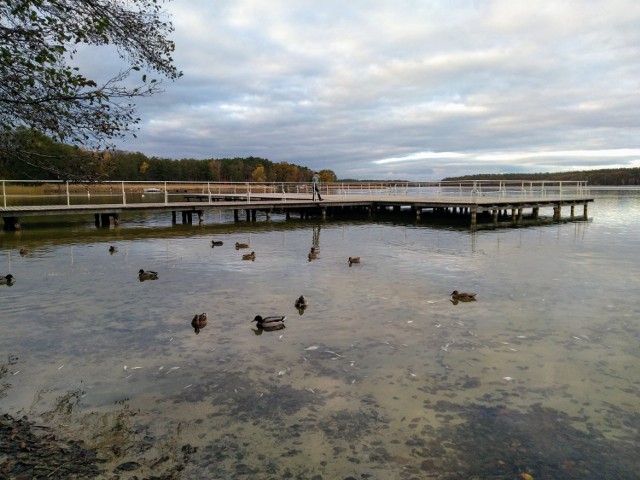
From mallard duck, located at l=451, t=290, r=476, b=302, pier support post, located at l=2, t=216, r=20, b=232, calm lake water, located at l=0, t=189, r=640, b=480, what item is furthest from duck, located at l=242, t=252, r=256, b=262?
pier support post, located at l=2, t=216, r=20, b=232

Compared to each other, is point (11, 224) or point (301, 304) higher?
point (11, 224)

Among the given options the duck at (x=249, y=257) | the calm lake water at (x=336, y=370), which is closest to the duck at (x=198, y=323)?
the calm lake water at (x=336, y=370)

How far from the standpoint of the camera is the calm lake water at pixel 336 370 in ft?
17.6

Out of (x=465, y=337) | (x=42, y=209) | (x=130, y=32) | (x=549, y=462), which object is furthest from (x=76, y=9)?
(x=42, y=209)

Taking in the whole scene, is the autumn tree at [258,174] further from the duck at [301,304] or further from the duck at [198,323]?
the duck at [198,323]

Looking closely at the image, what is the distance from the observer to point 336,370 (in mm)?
7570

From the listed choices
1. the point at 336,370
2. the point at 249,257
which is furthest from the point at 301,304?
the point at 249,257

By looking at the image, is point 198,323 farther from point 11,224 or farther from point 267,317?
point 11,224

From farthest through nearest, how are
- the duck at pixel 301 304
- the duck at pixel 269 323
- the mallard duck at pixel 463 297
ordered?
the mallard duck at pixel 463 297
the duck at pixel 301 304
the duck at pixel 269 323

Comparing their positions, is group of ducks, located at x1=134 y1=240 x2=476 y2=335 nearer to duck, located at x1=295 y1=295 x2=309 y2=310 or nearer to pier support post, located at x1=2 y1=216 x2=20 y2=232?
duck, located at x1=295 y1=295 x2=309 y2=310

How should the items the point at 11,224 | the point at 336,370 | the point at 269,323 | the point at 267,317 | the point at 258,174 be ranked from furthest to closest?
the point at 258,174 < the point at 11,224 < the point at 267,317 < the point at 269,323 < the point at 336,370

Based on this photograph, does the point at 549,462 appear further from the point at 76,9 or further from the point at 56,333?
the point at 56,333

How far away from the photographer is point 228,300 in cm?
1200

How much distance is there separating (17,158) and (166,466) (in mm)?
4293
